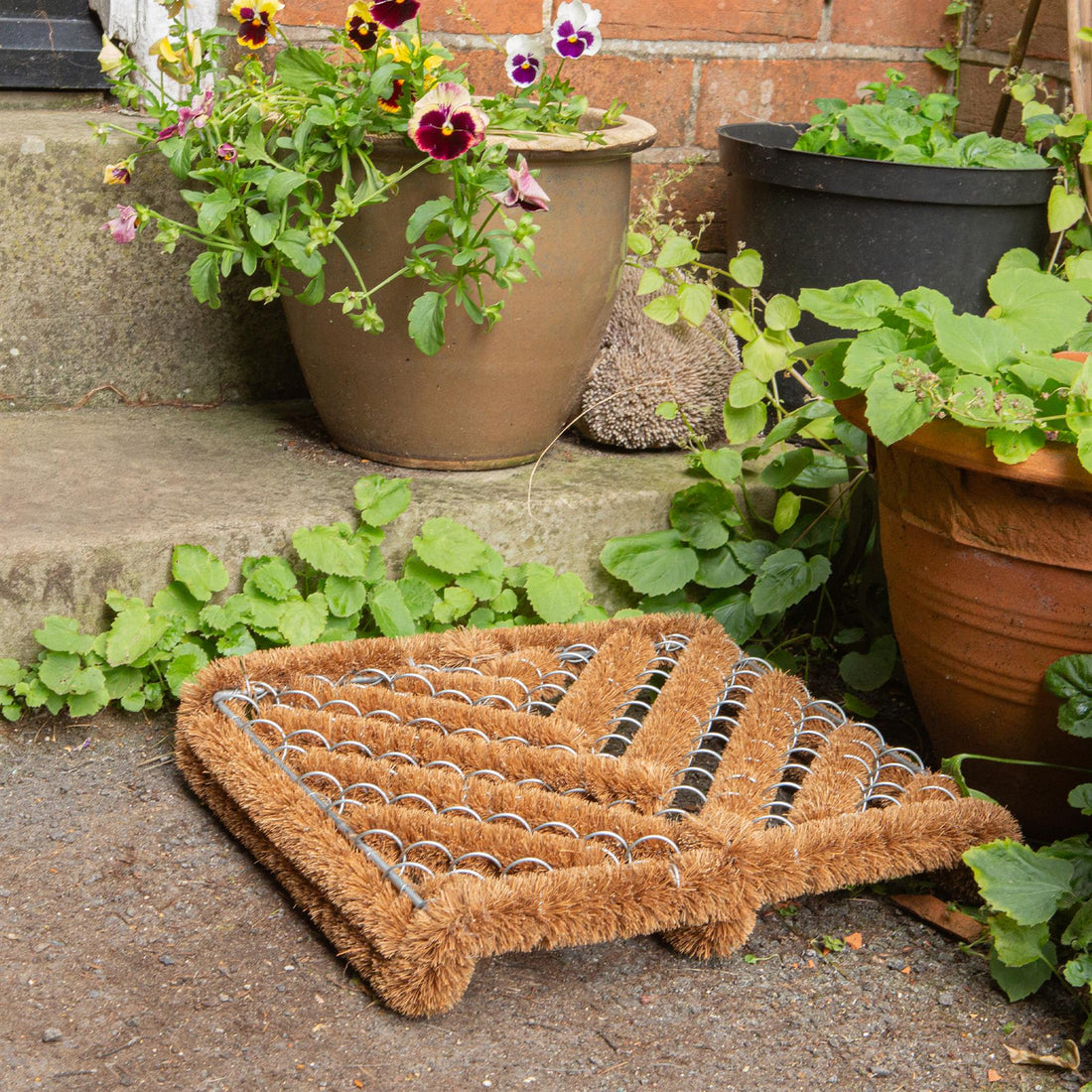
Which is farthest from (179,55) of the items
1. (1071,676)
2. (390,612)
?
(1071,676)

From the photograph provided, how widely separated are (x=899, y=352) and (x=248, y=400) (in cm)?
125

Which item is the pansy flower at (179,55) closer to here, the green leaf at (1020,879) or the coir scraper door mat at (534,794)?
the coir scraper door mat at (534,794)

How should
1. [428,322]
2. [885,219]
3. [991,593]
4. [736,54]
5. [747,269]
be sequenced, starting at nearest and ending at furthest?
[991,593] → [428,322] → [747,269] → [885,219] → [736,54]

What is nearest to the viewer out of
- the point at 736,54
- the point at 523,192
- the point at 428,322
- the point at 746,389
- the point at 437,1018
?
the point at 437,1018

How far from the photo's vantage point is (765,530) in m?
2.03

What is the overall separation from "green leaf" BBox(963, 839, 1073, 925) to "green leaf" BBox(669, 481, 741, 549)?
75cm

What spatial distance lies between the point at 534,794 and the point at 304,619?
19.9 inches

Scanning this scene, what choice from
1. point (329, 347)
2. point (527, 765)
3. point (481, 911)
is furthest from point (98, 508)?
point (481, 911)

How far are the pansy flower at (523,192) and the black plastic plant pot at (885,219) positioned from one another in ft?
2.39

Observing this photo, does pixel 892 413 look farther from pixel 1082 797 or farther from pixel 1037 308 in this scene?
pixel 1082 797

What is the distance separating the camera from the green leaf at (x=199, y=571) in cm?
165

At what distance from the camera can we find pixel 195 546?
1.67 m

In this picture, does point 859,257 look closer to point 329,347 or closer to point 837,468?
point 837,468

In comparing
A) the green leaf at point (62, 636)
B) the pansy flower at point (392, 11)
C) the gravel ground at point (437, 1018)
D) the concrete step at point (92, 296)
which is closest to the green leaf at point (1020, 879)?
the gravel ground at point (437, 1018)
